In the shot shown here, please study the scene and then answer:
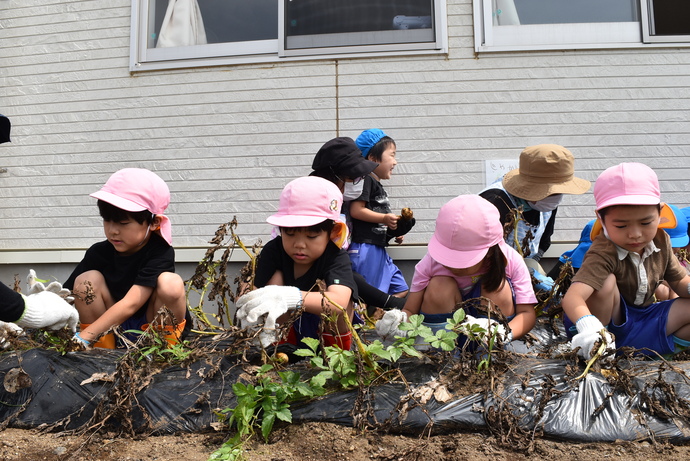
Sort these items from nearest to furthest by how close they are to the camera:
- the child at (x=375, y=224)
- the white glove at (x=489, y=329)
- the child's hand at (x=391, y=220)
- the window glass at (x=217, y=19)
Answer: the white glove at (x=489, y=329) < the child's hand at (x=391, y=220) < the child at (x=375, y=224) < the window glass at (x=217, y=19)

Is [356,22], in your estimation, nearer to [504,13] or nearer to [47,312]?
→ [504,13]

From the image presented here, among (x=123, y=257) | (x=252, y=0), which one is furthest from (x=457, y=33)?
(x=123, y=257)

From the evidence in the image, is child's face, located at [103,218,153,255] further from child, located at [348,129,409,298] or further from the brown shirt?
the brown shirt

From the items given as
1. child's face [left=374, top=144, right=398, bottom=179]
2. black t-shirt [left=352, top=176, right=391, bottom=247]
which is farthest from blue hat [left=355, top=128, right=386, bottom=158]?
black t-shirt [left=352, top=176, right=391, bottom=247]

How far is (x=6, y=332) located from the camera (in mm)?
2676

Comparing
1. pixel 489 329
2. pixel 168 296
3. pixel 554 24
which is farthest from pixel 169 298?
pixel 554 24

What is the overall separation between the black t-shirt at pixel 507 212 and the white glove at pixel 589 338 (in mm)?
1178

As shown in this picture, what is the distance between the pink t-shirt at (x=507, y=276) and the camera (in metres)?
2.73

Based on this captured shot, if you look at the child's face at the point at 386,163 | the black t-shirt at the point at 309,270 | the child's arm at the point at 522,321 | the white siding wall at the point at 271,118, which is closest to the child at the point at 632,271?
the child's arm at the point at 522,321

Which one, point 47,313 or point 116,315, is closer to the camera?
point 47,313

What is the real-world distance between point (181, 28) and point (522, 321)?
399cm

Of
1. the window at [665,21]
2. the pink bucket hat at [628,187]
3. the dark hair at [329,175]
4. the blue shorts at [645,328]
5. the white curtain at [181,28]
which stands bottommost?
the blue shorts at [645,328]

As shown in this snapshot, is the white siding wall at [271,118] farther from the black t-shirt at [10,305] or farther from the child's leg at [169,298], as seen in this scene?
the black t-shirt at [10,305]

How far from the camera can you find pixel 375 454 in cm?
193
